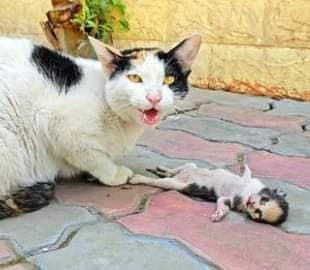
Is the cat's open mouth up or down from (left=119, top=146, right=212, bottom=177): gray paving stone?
up

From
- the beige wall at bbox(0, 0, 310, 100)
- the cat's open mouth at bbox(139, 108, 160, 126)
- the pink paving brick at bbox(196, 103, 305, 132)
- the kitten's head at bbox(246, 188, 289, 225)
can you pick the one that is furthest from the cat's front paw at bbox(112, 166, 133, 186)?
the beige wall at bbox(0, 0, 310, 100)

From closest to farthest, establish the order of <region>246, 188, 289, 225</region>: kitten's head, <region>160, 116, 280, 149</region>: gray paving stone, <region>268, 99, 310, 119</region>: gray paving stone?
<region>246, 188, 289, 225</region>: kitten's head < <region>160, 116, 280, 149</region>: gray paving stone < <region>268, 99, 310, 119</region>: gray paving stone

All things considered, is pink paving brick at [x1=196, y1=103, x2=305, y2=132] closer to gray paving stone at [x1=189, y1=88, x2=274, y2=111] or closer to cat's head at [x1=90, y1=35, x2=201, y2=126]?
gray paving stone at [x1=189, y1=88, x2=274, y2=111]

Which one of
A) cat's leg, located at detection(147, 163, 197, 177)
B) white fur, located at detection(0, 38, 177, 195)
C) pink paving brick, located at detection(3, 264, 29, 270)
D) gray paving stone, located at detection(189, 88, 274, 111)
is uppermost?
white fur, located at detection(0, 38, 177, 195)

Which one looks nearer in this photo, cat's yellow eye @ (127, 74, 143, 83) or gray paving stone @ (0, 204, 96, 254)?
gray paving stone @ (0, 204, 96, 254)

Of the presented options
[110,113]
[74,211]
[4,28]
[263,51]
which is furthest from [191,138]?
[4,28]

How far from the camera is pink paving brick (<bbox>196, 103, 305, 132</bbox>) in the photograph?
2.60 meters

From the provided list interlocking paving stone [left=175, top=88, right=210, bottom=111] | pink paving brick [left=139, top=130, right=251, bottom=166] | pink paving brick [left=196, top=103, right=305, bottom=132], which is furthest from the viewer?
interlocking paving stone [left=175, top=88, right=210, bottom=111]

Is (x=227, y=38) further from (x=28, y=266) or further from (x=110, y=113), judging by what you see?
(x=28, y=266)

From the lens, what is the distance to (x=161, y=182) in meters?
1.76

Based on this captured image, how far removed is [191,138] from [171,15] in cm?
148

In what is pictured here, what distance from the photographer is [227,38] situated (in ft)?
11.1

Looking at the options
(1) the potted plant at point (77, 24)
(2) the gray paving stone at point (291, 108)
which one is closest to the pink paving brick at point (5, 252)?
(2) the gray paving stone at point (291, 108)

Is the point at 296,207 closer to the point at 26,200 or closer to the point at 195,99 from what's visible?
the point at 26,200
